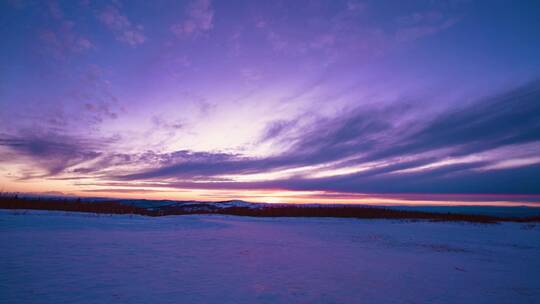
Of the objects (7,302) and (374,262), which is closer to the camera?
(7,302)

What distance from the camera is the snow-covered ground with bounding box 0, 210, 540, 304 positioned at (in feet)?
16.7

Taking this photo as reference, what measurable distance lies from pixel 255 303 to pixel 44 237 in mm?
8037

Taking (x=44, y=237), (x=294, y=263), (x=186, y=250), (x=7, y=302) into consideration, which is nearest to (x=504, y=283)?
(x=294, y=263)

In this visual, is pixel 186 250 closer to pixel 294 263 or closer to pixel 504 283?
pixel 294 263

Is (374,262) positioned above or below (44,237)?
below

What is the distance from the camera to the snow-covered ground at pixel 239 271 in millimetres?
5086

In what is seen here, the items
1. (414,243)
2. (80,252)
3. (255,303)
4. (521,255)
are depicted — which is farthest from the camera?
(414,243)

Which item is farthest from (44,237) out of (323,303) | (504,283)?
(504,283)

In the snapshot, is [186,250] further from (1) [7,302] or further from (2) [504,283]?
(2) [504,283]

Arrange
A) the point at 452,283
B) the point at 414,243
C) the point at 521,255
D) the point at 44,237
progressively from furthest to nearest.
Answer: the point at 414,243
the point at 521,255
the point at 44,237
the point at 452,283

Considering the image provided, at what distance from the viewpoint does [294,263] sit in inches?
316

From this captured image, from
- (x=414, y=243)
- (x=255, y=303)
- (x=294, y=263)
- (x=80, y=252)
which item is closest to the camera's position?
(x=255, y=303)

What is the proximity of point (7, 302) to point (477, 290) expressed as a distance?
331 inches

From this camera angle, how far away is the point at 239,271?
22.4ft
